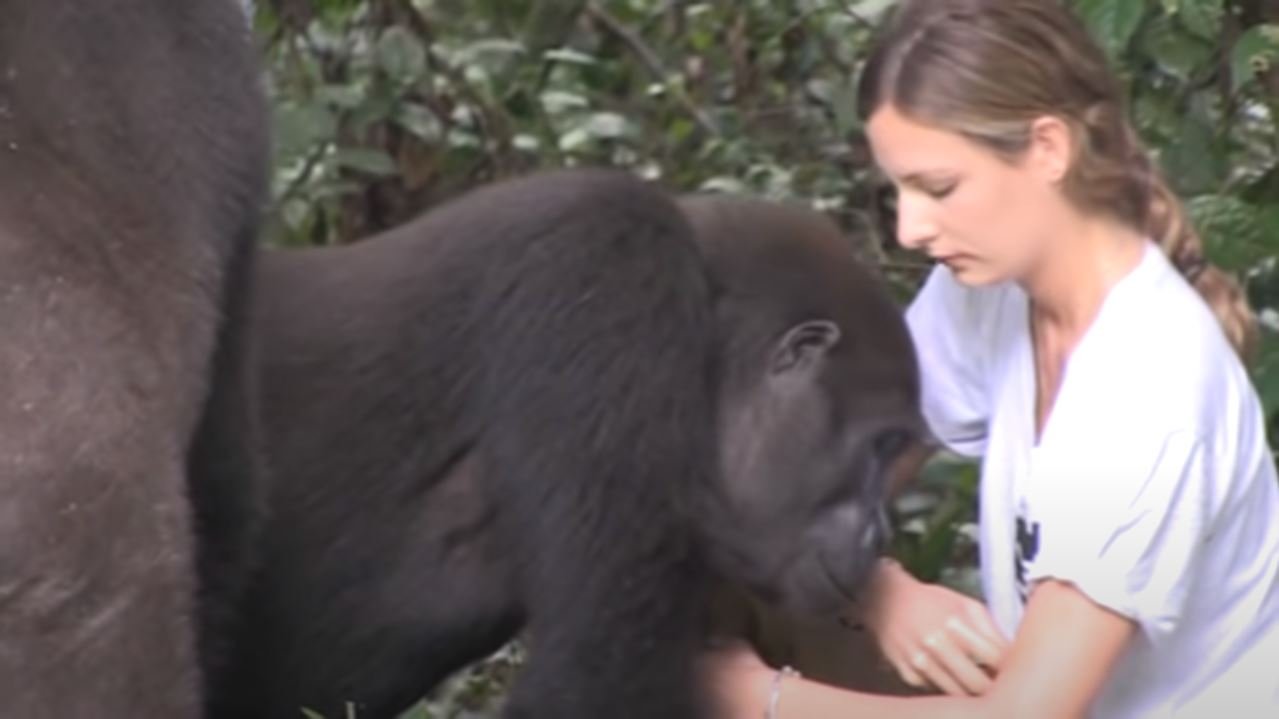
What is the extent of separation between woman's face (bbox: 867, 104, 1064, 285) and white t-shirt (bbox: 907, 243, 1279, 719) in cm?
13

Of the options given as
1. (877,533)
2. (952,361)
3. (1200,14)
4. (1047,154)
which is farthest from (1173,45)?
(1047,154)

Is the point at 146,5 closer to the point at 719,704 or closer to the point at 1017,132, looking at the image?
the point at 1017,132

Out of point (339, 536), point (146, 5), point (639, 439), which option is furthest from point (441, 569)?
point (146, 5)

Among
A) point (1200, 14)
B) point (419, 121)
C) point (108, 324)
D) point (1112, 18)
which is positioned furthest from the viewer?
point (419, 121)

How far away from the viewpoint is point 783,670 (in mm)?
3771

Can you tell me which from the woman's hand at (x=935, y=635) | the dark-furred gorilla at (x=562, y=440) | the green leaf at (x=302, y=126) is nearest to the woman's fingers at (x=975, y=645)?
the woman's hand at (x=935, y=635)

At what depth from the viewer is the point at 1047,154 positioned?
3498 millimetres

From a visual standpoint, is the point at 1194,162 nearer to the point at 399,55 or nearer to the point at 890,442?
the point at 890,442

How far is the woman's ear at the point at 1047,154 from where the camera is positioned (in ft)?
11.5

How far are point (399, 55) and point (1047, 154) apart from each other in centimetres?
222

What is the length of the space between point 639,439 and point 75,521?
1.44m

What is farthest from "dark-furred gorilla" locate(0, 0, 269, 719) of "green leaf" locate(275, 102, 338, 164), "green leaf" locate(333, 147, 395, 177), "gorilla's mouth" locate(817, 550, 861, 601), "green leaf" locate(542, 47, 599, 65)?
"green leaf" locate(542, 47, 599, 65)

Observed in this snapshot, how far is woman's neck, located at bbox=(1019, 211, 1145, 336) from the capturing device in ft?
11.6

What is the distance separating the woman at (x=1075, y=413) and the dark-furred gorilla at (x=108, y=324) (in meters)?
1.00
